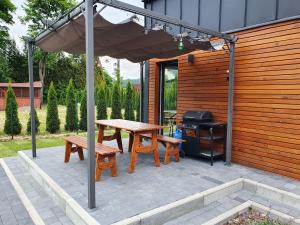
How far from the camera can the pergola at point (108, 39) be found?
285 centimetres

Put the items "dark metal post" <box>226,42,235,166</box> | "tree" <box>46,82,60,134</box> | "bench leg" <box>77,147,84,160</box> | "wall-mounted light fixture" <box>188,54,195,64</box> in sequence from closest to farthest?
"dark metal post" <box>226,42,235,166</box>, "bench leg" <box>77,147,84,160</box>, "wall-mounted light fixture" <box>188,54,195,64</box>, "tree" <box>46,82,60,134</box>

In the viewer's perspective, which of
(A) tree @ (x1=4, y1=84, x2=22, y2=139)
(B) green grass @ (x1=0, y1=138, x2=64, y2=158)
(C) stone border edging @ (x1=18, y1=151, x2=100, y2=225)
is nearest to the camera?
(C) stone border edging @ (x1=18, y1=151, x2=100, y2=225)

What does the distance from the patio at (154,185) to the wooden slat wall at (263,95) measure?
37 centimetres

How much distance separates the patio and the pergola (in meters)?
0.37

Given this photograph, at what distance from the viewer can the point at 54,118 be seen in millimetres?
9500

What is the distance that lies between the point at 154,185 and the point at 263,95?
2643 mm

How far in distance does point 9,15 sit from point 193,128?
19936mm

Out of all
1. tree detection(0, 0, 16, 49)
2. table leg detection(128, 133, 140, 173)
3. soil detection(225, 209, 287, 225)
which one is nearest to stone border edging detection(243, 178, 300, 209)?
soil detection(225, 209, 287, 225)

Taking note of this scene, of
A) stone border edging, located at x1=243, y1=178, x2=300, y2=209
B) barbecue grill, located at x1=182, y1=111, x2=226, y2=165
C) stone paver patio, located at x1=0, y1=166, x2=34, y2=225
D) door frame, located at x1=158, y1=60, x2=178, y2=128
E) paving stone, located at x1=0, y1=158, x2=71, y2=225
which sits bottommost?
stone paver patio, located at x1=0, y1=166, x2=34, y2=225

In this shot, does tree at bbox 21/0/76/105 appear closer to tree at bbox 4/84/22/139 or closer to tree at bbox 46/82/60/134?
tree at bbox 46/82/60/134

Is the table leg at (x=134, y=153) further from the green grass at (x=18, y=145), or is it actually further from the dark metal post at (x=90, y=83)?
the green grass at (x=18, y=145)

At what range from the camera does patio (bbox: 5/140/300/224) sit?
301 cm

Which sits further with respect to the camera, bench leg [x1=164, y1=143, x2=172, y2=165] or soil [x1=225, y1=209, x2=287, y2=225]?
bench leg [x1=164, y1=143, x2=172, y2=165]

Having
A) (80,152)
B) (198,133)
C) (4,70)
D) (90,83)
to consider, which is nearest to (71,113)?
(80,152)
